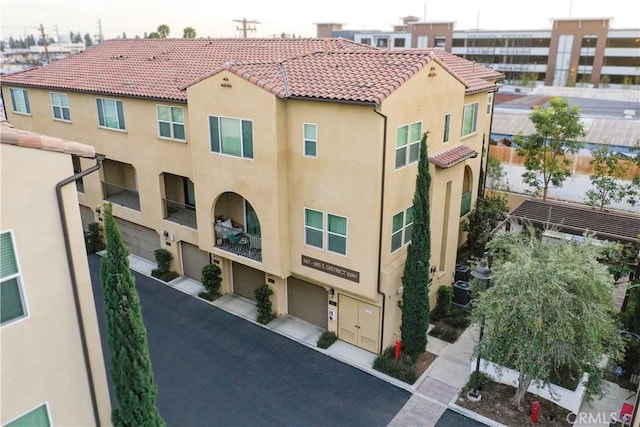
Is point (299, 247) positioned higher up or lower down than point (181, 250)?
higher up

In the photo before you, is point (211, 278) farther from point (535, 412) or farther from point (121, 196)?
point (535, 412)


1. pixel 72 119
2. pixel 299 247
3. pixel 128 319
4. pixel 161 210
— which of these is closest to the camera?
→ pixel 128 319

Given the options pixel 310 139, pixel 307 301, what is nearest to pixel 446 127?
pixel 310 139

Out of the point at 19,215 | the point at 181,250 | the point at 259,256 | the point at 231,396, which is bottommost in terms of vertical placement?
the point at 231,396

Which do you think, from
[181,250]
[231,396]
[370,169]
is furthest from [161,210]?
[370,169]

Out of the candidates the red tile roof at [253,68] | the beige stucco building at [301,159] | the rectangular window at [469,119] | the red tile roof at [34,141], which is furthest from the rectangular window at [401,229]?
the red tile roof at [34,141]

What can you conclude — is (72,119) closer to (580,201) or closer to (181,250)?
(181,250)

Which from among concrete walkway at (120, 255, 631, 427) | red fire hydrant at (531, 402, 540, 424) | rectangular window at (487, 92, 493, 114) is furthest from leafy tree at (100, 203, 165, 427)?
rectangular window at (487, 92, 493, 114)
